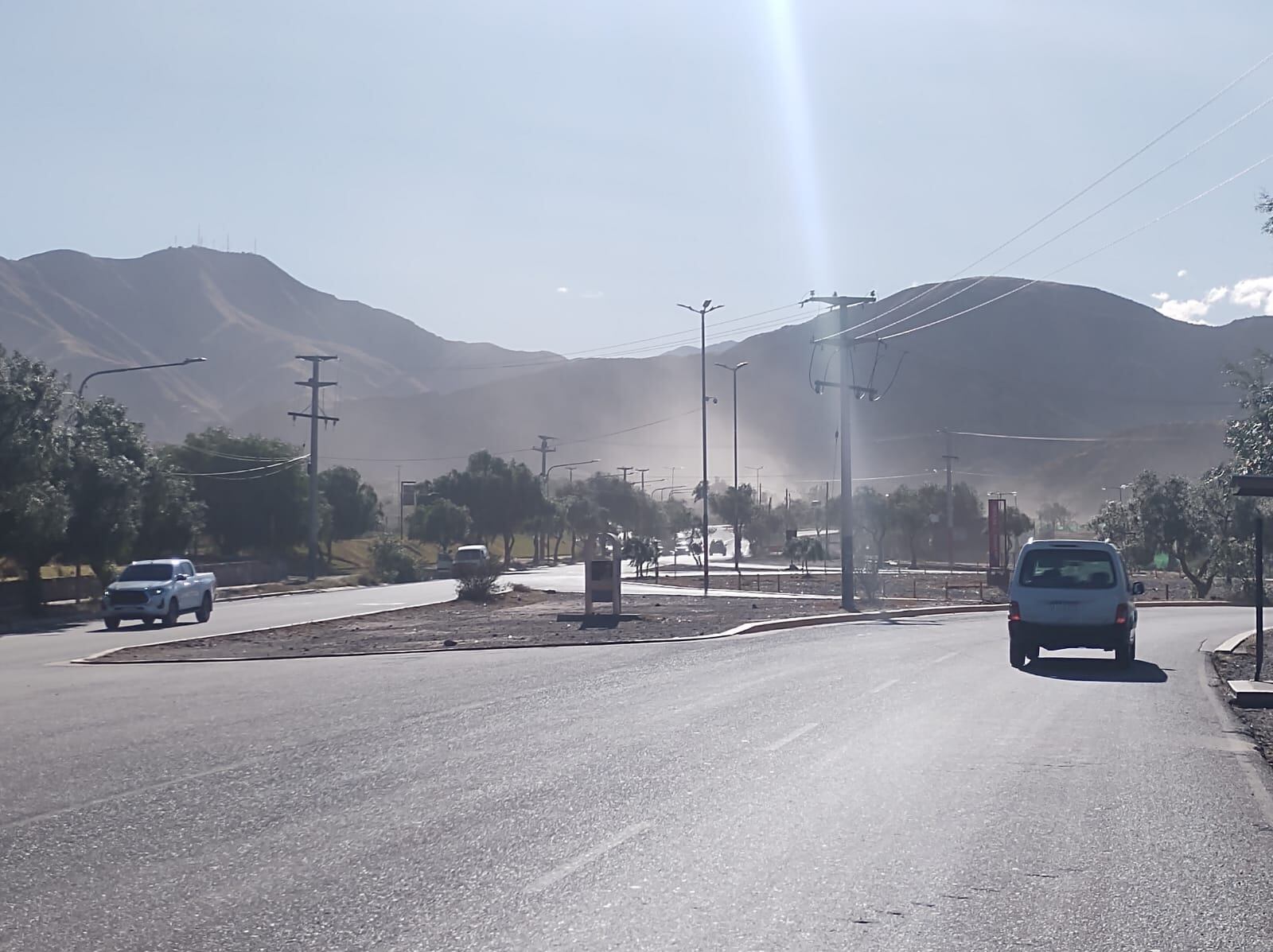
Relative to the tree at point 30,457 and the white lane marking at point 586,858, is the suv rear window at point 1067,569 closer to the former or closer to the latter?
the white lane marking at point 586,858

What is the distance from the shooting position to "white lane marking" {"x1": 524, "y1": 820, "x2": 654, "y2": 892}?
7766mm

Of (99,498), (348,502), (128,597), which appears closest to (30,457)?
(128,597)

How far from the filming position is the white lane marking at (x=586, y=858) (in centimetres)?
777

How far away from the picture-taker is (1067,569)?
22.5 metres

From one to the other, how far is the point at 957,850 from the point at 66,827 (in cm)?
598

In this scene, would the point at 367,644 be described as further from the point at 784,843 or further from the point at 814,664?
the point at 784,843

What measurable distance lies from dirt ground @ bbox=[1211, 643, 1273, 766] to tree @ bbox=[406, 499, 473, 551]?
77.4 metres

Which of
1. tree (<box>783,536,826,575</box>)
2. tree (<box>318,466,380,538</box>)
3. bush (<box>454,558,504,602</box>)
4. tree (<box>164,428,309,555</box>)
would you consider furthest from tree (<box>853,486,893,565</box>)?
bush (<box>454,558,504,602</box>)

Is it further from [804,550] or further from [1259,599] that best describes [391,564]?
[1259,599]

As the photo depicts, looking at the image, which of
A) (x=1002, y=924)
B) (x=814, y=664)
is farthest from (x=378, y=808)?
(x=814, y=664)

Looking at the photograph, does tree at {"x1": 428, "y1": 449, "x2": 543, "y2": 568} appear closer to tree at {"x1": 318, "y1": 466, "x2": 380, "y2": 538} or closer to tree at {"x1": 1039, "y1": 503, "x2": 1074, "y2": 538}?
tree at {"x1": 318, "y1": 466, "x2": 380, "y2": 538}

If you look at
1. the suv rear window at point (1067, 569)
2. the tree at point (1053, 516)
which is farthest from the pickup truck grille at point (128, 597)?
the tree at point (1053, 516)

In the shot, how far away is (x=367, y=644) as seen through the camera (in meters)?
28.9

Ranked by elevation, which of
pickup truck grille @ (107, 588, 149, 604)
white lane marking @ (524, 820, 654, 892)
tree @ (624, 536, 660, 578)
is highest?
tree @ (624, 536, 660, 578)
